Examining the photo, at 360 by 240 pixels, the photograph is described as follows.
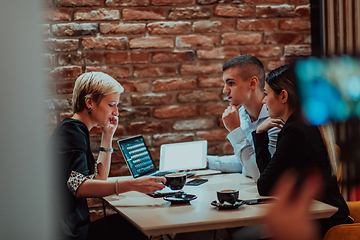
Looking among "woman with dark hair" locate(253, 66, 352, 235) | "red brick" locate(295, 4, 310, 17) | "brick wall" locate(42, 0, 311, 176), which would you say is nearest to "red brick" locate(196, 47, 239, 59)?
"brick wall" locate(42, 0, 311, 176)

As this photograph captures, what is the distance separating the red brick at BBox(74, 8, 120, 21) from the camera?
87.2 inches

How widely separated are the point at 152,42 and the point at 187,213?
56.2 inches

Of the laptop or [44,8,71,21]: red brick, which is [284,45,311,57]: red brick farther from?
[44,8,71,21]: red brick

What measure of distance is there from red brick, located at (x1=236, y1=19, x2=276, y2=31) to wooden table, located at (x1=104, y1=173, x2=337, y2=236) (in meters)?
1.32

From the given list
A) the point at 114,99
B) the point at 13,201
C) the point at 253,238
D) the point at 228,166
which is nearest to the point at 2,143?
the point at 13,201

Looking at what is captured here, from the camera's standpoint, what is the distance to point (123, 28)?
2.26 m

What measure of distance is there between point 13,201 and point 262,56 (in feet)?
7.53

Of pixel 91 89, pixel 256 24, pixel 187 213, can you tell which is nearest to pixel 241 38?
pixel 256 24

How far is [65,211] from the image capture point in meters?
1.36

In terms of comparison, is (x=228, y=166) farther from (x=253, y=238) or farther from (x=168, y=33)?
(x=168, y=33)

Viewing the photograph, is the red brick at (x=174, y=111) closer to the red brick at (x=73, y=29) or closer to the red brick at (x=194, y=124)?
the red brick at (x=194, y=124)

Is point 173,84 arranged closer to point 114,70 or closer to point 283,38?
point 114,70

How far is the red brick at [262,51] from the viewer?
2.41 metres

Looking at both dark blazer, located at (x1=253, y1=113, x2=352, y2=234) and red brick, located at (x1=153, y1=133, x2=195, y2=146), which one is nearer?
dark blazer, located at (x1=253, y1=113, x2=352, y2=234)
